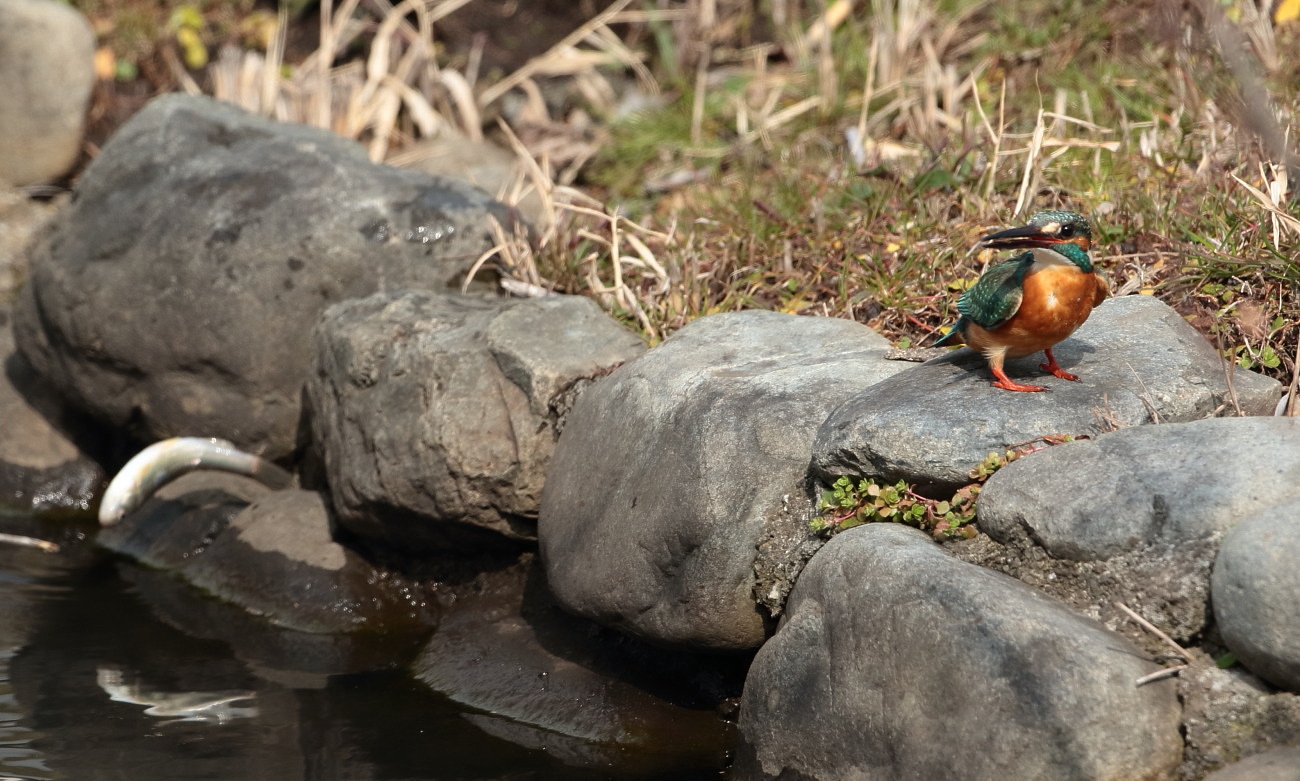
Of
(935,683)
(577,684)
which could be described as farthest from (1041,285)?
(577,684)

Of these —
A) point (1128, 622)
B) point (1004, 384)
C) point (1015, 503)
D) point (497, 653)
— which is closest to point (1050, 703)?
point (1128, 622)

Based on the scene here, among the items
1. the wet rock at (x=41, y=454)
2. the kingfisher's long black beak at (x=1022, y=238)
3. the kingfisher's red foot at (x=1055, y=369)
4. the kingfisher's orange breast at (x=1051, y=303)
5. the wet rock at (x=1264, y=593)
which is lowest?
Answer: the wet rock at (x=41, y=454)

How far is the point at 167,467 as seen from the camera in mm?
5848

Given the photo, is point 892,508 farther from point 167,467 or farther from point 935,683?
point 167,467

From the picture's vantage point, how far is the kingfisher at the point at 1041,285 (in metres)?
3.37

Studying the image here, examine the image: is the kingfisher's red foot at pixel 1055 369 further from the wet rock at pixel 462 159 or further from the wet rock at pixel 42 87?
the wet rock at pixel 42 87

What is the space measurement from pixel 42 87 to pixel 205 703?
631 centimetres

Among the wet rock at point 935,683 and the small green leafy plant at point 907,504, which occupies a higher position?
the small green leafy plant at point 907,504

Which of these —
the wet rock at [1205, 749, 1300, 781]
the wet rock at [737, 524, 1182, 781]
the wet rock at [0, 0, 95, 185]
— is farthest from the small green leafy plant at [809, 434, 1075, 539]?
the wet rock at [0, 0, 95, 185]

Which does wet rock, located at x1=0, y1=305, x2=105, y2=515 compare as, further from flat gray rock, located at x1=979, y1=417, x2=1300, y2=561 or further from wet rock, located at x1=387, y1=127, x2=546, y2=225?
flat gray rock, located at x1=979, y1=417, x2=1300, y2=561

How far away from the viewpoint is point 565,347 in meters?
4.83

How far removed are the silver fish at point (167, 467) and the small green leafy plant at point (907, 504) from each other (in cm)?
329

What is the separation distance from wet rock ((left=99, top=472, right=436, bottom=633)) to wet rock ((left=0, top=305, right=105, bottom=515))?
2.18 feet

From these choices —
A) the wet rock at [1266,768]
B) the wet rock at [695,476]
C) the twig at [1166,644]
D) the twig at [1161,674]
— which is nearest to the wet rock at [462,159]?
the wet rock at [695,476]
